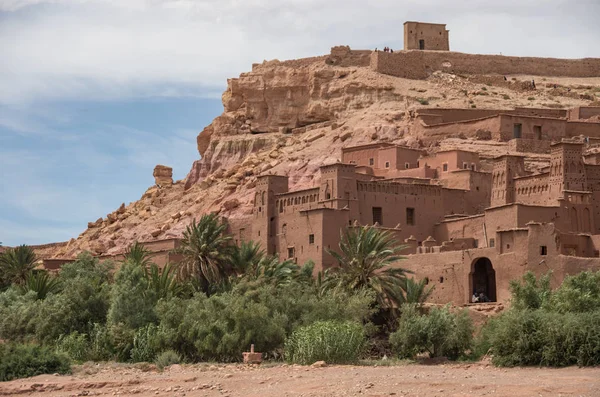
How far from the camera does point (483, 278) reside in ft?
143

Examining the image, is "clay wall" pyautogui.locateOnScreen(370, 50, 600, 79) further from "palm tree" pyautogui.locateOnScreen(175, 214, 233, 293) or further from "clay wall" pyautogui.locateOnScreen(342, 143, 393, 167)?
"palm tree" pyautogui.locateOnScreen(175, 214, 233, 293)

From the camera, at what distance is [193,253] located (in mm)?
44875

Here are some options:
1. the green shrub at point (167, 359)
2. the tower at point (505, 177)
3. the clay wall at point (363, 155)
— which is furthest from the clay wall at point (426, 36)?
the green shrub at point (167, 359)

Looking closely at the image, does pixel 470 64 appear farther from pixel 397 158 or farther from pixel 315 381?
pixel 315 381

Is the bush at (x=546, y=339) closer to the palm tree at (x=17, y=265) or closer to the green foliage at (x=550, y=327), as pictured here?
the green foliage at (x=550, y=327)

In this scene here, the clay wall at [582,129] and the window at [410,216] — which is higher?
the clay wall at [582,129]

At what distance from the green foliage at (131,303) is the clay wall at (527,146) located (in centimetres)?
2209

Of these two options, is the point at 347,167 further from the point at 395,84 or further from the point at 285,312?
the point at 395,84

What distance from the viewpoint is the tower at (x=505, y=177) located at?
164 ft

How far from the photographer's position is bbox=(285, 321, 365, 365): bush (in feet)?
115

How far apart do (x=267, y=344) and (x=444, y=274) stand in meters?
8.84

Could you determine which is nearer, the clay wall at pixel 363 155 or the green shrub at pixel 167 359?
the green shrub at pixel 167 359

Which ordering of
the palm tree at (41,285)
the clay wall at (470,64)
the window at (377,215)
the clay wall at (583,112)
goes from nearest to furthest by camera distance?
the palm tree at (41,285) < the window at (377,215) < the clay wall at (583,112) < the clay wall at (470,64)

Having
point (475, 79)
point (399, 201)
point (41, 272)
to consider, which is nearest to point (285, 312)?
point (399, 201)
